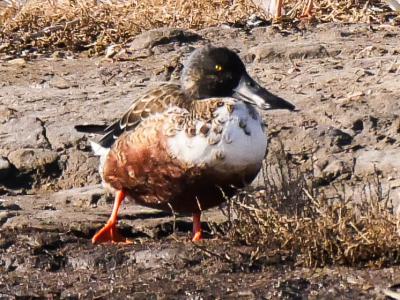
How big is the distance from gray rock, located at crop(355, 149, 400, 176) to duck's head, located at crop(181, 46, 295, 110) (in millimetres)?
1429

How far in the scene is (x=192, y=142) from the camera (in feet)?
22.1

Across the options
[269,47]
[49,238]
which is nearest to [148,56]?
[269,47]

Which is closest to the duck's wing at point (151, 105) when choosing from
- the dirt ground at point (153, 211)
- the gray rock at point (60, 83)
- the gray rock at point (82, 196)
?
the dirt ground at point (153, 211)

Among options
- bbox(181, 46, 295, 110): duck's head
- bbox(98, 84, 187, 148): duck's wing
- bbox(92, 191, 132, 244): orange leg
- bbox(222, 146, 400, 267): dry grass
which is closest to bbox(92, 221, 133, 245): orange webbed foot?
bbox(92, 191, 132, 244): orange leg

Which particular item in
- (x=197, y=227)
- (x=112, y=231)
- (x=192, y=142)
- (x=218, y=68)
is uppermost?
(x=218, y=68)

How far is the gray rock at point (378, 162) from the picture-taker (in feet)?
27.6

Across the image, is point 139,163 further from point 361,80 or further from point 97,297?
point 361,80

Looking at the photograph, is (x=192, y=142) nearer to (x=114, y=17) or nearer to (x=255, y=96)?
(x=255, y=96)

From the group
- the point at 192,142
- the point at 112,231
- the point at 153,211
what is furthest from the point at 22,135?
the point at 192,142

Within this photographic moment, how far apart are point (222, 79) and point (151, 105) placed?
0.44 metres

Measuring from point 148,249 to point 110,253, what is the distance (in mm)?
223

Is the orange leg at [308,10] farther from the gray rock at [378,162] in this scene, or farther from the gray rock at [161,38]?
the gray rock at [378,162]

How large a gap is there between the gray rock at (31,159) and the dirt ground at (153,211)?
10 millimetres

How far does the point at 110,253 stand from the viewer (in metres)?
7.21
